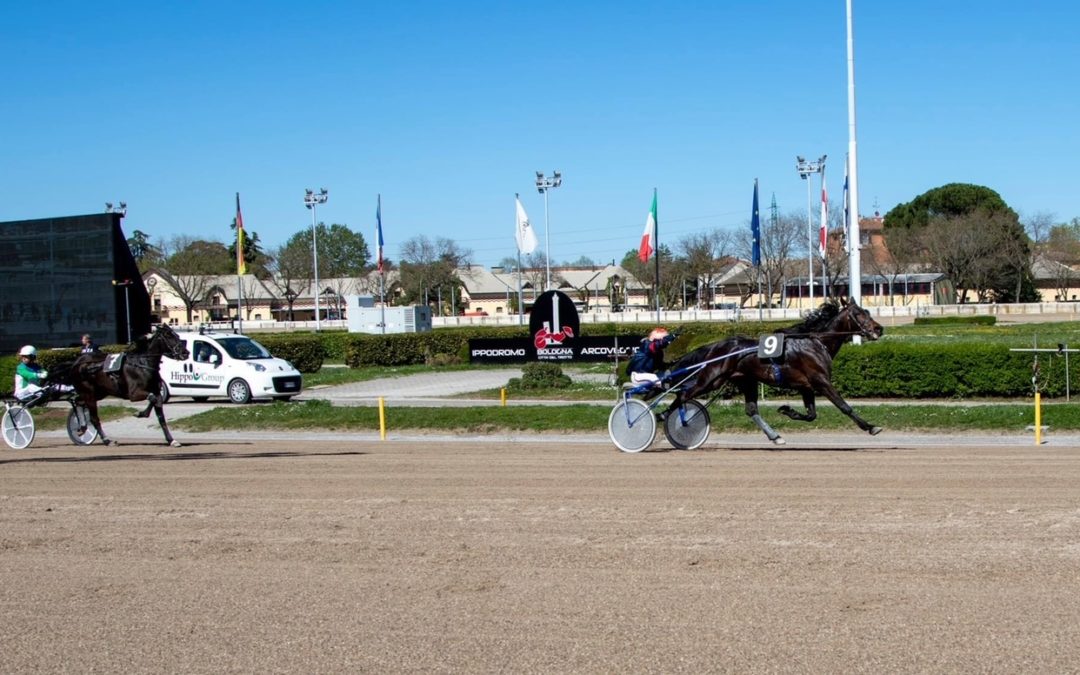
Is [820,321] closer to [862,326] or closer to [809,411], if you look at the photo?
[862,326]

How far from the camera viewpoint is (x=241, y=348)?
28.2 metres

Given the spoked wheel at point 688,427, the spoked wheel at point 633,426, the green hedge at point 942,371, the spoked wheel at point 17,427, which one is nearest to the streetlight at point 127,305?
the spoked wheel at point 17,427

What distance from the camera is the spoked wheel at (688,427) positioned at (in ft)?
50.3

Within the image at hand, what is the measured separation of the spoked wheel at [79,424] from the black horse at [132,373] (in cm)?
74

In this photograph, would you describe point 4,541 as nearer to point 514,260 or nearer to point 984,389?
point 984,389

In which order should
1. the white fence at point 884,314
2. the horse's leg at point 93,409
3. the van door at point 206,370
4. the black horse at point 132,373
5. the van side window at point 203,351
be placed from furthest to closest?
the white fence at point 884,314
the van side window at point 203,351
the van door at point 206,370
the horse's leg at point 93,409
the black horse at point 132,373

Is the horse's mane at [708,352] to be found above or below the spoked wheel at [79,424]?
above

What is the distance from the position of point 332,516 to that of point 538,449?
624 centimetres

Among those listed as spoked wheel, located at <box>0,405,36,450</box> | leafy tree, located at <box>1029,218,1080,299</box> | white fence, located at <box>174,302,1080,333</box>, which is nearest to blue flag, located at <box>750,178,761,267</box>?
white fence, located at <box>174,302,1080,333</box>

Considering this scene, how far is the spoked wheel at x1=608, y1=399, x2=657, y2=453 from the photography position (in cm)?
1525

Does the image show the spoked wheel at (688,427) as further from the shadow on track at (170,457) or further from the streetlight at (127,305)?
the streetlight at (127,305)

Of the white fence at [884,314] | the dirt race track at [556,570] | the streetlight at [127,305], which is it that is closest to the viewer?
the dirt race track at [556,570]

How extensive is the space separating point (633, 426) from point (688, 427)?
2.39 ft

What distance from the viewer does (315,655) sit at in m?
6.37
